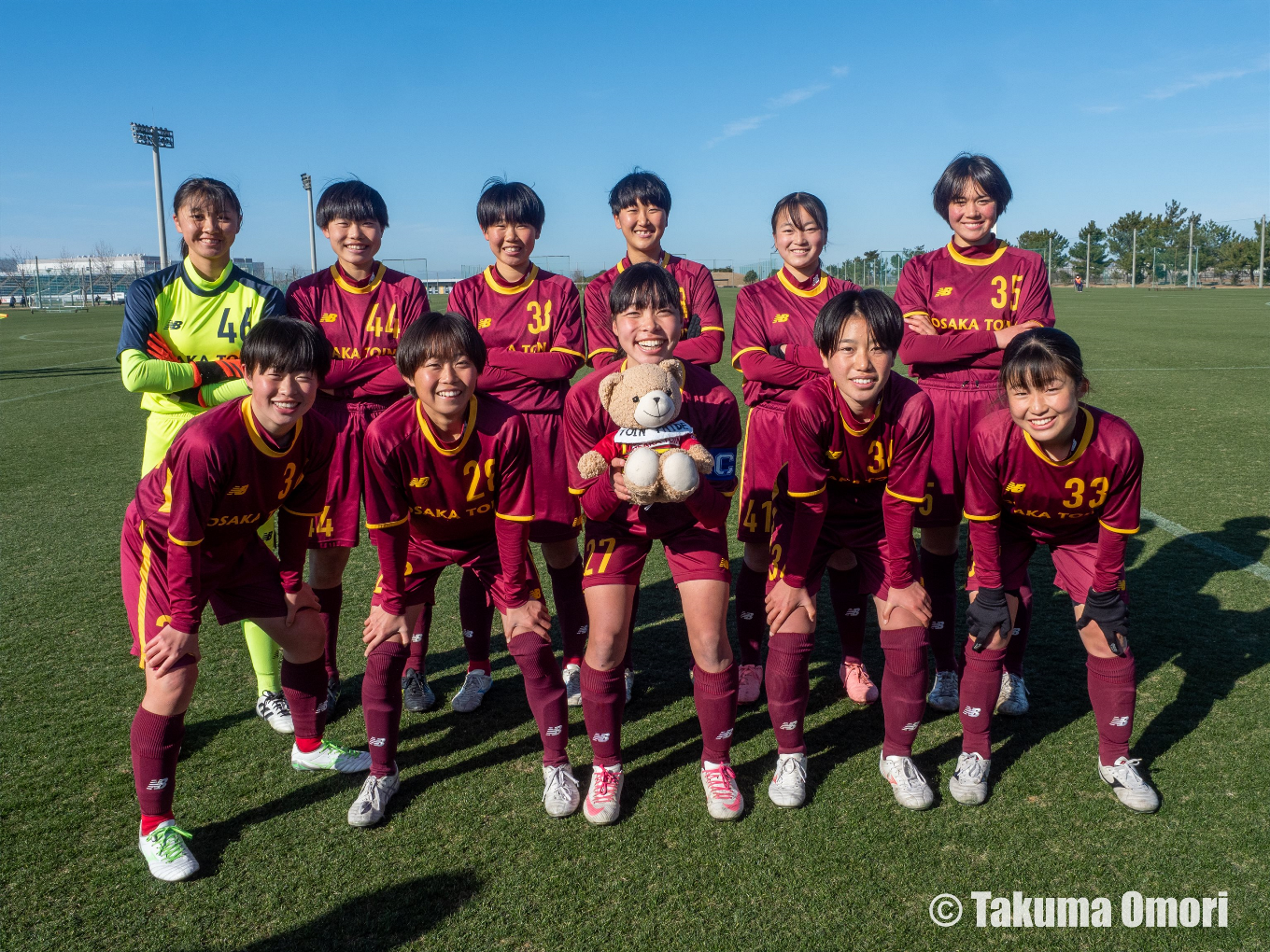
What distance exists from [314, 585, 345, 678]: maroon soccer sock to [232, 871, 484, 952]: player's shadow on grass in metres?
1.24

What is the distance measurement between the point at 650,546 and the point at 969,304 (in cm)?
174

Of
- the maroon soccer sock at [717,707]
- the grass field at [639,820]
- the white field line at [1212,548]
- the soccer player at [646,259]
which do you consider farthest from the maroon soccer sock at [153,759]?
the white field line at [1212,548]

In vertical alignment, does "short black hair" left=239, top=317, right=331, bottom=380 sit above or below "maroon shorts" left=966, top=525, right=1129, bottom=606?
above

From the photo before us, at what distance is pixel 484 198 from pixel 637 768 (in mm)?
2364

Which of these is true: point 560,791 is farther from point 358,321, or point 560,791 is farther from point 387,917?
point 358,321

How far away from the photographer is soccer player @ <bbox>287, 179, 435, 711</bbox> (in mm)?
3441

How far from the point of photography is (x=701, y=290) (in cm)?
380

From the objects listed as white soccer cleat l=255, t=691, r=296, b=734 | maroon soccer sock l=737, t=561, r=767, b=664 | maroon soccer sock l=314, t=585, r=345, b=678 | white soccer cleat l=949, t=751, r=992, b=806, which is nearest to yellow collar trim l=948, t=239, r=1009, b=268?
maroon soccer sock l=737, t=561, r=767, b=664

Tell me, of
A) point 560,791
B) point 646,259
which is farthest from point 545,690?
point 646,259

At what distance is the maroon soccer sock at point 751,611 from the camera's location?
368cm

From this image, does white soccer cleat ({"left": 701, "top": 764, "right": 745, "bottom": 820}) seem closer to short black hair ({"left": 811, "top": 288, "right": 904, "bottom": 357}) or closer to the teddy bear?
the teddy bear

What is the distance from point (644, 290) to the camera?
2.80m

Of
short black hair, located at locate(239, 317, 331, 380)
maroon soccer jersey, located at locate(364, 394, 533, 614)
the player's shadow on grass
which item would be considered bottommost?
the player's shadow on grass

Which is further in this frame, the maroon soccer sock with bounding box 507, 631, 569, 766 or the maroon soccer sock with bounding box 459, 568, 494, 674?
the maroon soccer sock with bounding box 459, 568, 494, 674
